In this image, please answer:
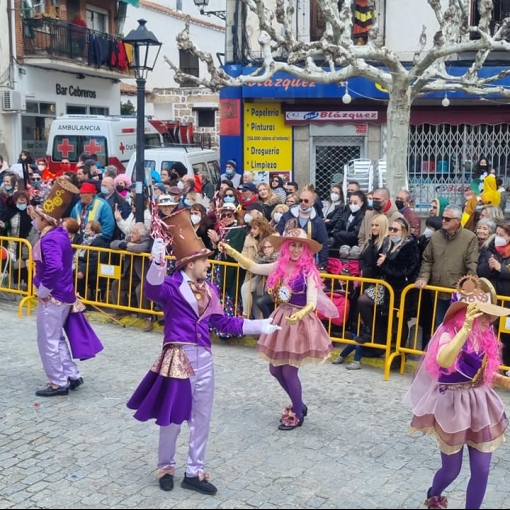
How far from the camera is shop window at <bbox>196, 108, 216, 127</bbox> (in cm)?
3231

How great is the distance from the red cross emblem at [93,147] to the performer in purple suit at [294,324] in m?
12.8

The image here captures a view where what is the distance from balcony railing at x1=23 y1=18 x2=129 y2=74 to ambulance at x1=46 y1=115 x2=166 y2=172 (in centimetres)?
581

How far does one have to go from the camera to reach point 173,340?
5582 millimetres

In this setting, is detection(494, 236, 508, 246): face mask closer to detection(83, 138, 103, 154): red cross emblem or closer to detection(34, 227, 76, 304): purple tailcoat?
detection(34, 227, 76, 304): purple tailcoat

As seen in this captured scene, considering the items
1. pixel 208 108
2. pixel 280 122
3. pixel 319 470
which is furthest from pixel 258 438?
pixel 208 108

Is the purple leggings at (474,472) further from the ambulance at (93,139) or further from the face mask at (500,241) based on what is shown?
the ambulance at (93,139)

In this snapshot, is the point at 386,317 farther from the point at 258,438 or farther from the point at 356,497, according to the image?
the point at 356,497

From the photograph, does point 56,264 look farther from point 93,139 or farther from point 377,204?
point 93,139

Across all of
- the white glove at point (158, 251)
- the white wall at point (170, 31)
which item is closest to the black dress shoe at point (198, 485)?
the white glove at point (158, 251)

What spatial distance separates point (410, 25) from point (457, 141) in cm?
288

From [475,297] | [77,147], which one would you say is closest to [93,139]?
[77,147]

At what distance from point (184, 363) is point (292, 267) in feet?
5.62

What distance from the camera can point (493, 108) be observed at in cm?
1753

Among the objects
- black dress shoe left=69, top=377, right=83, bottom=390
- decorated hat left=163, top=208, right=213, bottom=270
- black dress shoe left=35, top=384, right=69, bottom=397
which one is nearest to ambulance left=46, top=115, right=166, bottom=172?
black dress shoe left=69, top=377, right=83, bottom=390
